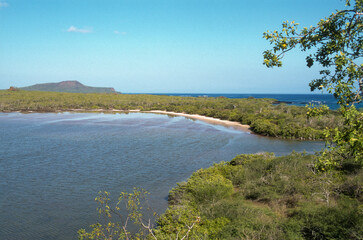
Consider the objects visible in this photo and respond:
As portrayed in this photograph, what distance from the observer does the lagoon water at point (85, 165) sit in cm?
→ 1067

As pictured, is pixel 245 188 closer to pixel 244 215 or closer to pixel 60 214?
pixel 244 215

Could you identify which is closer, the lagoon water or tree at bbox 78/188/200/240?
tree at bbox 78/188/200/240

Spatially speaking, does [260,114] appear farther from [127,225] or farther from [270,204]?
[127,225]

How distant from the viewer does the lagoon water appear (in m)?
10.7

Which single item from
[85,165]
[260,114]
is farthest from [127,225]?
[260,114]

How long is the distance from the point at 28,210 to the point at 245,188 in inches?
365

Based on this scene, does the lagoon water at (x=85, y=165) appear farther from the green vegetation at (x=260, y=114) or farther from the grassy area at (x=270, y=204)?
the grassy area at (x=270, y=204)

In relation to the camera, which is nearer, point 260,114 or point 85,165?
point 85,165

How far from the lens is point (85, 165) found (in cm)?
1778

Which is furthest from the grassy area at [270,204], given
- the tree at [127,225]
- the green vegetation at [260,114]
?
the green vegetation at [260,114]

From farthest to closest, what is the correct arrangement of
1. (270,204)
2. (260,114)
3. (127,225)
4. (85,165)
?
(260,114), (85,165), (270,204), (127,225)

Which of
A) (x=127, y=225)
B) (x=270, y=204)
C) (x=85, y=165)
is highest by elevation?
(x=270, y=204)

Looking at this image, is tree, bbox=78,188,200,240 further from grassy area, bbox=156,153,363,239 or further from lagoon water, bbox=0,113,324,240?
lagoon water, bbox=0,113,324,240

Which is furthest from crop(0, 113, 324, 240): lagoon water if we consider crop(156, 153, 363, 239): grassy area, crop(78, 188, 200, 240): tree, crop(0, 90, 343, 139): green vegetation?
crop(156, 153, 363, 239): grassy area
